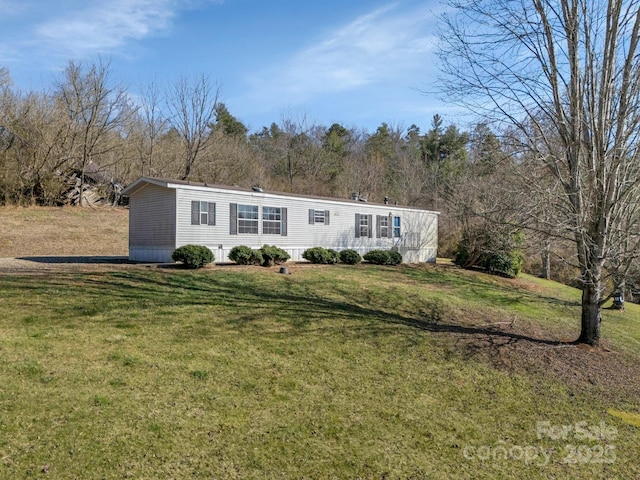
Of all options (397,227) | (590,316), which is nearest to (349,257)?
(397,227)

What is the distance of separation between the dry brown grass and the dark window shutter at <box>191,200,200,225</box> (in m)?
8.72

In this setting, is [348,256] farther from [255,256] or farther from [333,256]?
[255,256]

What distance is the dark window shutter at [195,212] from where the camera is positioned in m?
13.7

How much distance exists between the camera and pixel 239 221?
14906mm

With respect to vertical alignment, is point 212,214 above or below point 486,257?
above

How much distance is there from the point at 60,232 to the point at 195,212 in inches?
452

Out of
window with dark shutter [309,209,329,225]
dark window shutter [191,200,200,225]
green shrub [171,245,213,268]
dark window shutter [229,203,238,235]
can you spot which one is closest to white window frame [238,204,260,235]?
dark window shutter [229,203,238,235]

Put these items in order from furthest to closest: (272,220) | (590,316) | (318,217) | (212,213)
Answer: (318,217), (272,220), (212,213), (590,316)

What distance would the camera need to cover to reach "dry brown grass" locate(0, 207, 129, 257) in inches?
762

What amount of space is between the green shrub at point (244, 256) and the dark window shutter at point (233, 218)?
1.23m

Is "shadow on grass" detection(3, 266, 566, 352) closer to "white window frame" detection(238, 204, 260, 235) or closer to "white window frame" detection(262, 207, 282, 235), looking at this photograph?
"white window frame" detection(238, 204, 260, 235)

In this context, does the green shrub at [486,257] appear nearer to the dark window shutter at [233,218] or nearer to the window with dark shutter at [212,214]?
the dark window shutter at [233,218]

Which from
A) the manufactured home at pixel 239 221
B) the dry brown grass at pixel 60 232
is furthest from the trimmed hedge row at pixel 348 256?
the dry brown grass at pixel 60 232

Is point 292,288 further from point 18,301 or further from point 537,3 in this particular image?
point 537,3
